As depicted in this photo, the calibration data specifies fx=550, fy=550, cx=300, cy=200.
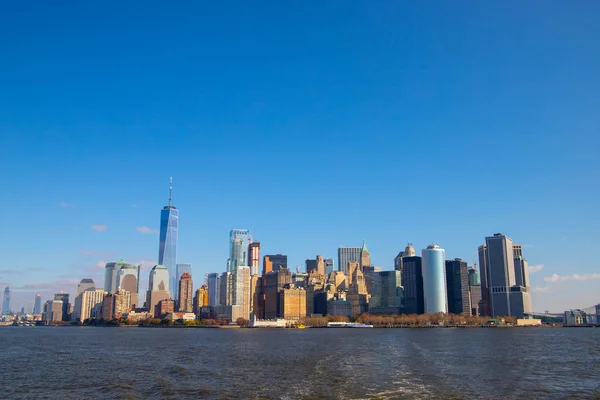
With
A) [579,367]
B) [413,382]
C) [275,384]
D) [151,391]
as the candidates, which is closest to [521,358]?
[579,367]

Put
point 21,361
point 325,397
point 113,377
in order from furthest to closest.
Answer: point 21,361, point 113,377, point 325,397

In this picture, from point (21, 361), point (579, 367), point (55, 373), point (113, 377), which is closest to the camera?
point (113, 377)

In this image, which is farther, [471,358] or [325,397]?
[471,358]

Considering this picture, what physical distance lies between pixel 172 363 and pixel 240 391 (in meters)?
26.8

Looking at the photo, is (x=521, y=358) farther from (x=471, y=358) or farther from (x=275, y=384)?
(x=275, y=384)

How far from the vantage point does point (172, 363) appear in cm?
7338

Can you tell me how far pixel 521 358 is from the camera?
274 ft

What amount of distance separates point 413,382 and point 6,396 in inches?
1490

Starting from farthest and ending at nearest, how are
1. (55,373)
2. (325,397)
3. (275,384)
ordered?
(55,373)
(275,384)
(325,397)

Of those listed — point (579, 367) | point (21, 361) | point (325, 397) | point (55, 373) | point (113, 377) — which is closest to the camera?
point (325, 397)

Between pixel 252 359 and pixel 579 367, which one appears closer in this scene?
pixel 579 367

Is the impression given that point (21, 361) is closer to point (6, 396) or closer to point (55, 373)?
point (55, 373)

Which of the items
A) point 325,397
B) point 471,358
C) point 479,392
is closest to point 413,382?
point 479,392

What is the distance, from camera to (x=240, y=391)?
49.6 metres
